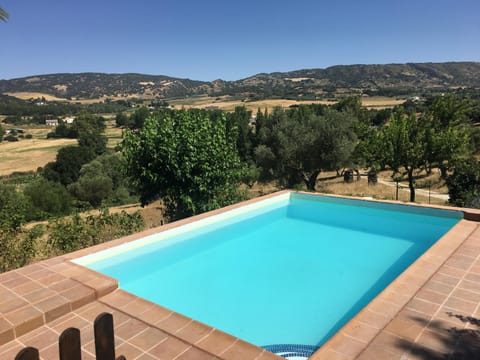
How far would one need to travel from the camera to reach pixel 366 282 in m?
5.78

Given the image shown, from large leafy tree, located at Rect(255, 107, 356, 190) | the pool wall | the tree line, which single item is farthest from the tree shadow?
large leafy tree, located at Rect(255, 107, 356, 190)

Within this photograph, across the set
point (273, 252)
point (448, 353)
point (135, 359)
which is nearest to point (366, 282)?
point (273, 252)

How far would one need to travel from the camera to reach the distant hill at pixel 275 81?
106125 millimetres

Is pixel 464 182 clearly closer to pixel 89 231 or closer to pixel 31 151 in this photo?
pixel 89 231

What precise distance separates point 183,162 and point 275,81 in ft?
468

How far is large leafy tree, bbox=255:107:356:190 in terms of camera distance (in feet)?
55.4

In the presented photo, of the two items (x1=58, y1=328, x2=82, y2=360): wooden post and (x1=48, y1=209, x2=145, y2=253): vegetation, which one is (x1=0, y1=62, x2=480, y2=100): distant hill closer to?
(x1=48, y1=209, x2=145, y2=253): vegetation

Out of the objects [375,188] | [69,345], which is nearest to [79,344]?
[69,345]

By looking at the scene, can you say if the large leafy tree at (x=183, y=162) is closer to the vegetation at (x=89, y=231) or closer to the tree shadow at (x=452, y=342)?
the vegetation at (x=89, y=231)

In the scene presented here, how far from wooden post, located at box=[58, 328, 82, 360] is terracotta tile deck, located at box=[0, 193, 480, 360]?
2.03 m

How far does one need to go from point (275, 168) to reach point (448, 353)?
53.5 ft

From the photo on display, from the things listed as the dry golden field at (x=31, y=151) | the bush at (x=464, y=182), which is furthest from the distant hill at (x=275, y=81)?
the bush at (x=464, y=182)

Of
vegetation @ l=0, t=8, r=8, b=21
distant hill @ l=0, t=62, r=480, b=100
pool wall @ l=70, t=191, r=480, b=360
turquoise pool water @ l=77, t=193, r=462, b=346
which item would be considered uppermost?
distant hill @ l=0, t=62, r=480, b=100

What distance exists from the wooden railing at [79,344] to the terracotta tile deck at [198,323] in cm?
192
